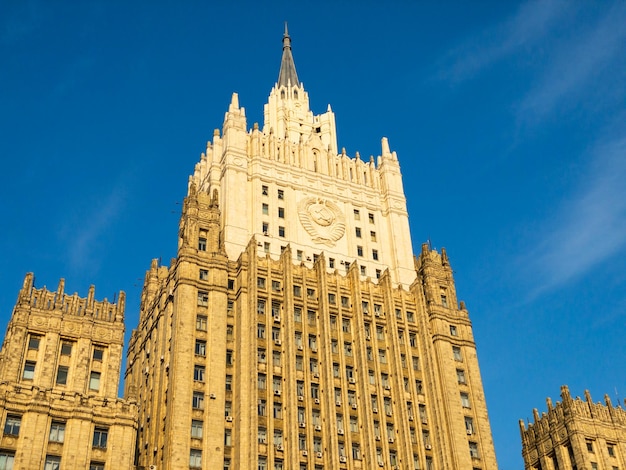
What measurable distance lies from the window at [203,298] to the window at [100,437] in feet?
63.6

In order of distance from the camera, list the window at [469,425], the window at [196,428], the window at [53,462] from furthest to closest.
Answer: the window at [469,425] → the window at [196,428] → the window at [53,462]

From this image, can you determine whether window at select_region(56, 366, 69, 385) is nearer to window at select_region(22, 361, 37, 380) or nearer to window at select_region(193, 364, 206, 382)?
window at select_region(22, 361, 37, 380)

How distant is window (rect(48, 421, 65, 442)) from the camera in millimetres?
74312

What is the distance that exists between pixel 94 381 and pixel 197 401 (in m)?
9.68

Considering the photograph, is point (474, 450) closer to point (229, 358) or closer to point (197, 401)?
point (229, 358)

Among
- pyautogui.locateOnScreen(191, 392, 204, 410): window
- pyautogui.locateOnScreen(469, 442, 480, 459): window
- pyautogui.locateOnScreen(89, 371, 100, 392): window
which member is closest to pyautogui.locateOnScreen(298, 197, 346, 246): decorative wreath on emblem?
pyautogui.locateOnScreen(191, 392, 204, 410): window

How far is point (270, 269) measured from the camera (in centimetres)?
9775

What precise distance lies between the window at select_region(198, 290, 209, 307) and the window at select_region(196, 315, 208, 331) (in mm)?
1433

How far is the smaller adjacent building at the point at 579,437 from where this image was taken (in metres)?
102

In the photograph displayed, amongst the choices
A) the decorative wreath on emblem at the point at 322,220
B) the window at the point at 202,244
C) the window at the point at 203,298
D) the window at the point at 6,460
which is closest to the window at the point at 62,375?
the window at the point at 6,460

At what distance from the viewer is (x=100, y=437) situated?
76188 mm

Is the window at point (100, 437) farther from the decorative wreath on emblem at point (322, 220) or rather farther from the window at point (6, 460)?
the decorative wreath on emblem at point (322, 220)

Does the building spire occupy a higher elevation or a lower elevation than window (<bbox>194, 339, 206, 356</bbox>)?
higher

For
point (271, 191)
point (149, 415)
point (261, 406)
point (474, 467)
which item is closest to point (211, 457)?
point (261, 406)
